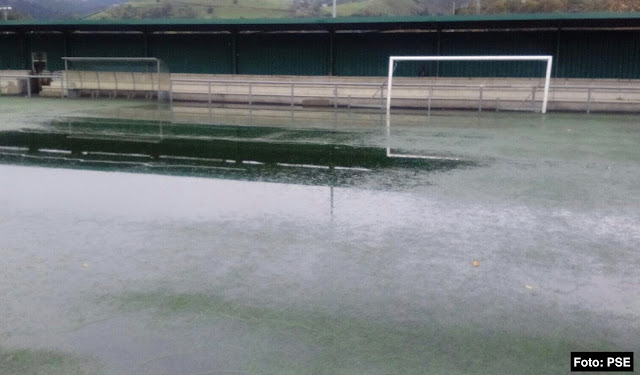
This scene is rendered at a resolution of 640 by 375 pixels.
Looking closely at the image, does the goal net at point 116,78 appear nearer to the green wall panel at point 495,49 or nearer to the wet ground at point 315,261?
the green wall panel at point 495,49

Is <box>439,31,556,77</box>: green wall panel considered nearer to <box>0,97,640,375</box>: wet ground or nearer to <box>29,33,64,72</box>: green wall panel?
<box>0,97,640,375</box>: wet ground

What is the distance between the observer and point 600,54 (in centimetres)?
2298

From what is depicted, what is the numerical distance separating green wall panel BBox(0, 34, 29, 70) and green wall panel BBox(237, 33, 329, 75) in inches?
417

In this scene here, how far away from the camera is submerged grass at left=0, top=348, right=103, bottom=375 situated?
3.75 metres

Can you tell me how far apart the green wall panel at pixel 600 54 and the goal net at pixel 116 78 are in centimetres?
1555

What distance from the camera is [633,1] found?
173ft

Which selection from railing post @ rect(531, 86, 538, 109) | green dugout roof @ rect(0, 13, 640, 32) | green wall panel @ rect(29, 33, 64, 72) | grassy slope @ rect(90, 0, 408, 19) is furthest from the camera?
grassy slope @ rect(90, 0, 408, 19)

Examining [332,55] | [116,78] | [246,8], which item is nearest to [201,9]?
[246,8]

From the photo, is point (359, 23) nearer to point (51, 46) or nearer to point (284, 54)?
point (284, 54)

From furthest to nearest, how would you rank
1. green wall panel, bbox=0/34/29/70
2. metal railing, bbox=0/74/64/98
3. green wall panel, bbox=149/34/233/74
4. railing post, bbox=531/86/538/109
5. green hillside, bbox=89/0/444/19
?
green hillside, bbox=89/0/444/19 → green wall panel, bbox=0/34/29/70 → green wall panel, bbox=149/34/233/74 → metal railing, bbox=0/74/64/98 → railing post, bbox=531/86/538/109

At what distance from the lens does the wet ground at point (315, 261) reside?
4.05m

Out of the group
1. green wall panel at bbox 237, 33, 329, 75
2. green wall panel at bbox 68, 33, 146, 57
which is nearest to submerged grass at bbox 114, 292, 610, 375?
green wall panel at bbox 237, 33, 329, 75

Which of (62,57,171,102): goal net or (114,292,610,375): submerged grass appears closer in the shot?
(114,292,610,375): submerged grass

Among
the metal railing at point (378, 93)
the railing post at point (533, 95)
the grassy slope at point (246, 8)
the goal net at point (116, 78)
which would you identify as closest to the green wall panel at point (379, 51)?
the metal railing at point (378, 93)
